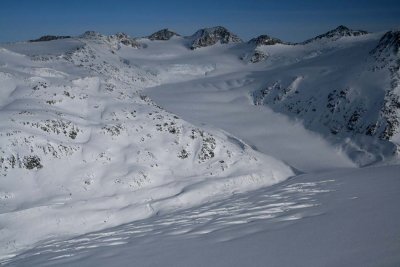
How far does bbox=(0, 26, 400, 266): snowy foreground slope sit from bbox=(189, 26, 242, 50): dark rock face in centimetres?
3839

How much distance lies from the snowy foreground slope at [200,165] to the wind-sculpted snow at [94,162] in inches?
4.1

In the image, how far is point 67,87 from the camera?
3544 centimetres

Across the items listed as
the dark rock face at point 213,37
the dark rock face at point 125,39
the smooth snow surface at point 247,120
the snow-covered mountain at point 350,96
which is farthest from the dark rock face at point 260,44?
the dark rock face at point 125,39

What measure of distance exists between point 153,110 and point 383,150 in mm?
26235

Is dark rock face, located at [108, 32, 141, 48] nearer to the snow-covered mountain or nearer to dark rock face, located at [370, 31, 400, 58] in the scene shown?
the snow-covered mountain

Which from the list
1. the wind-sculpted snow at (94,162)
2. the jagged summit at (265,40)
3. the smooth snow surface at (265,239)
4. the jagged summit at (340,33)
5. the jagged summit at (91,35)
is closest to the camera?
the smooth snow surface at (265,239)

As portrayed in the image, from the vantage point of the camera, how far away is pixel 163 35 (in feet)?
386

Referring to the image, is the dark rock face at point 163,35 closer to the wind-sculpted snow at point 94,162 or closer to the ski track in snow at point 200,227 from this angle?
the wind-sculpted snow at point 94,162

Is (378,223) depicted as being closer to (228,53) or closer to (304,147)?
(304,147)

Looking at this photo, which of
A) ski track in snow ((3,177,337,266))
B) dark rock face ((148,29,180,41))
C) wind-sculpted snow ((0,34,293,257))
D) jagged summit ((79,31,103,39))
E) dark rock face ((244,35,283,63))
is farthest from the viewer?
dark rock face ((148,29,180,41))

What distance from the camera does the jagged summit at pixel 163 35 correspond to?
11638 cm

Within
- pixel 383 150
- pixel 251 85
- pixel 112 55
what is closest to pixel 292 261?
pixel 383 150

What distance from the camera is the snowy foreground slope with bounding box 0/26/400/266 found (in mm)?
11336

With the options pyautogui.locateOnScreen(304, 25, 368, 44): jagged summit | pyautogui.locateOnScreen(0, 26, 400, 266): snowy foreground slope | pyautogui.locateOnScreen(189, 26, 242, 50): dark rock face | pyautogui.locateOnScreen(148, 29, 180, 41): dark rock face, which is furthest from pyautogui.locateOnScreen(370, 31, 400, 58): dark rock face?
pyautogui.locateOnScreen(148, 29, 180, 41): dark rock face
